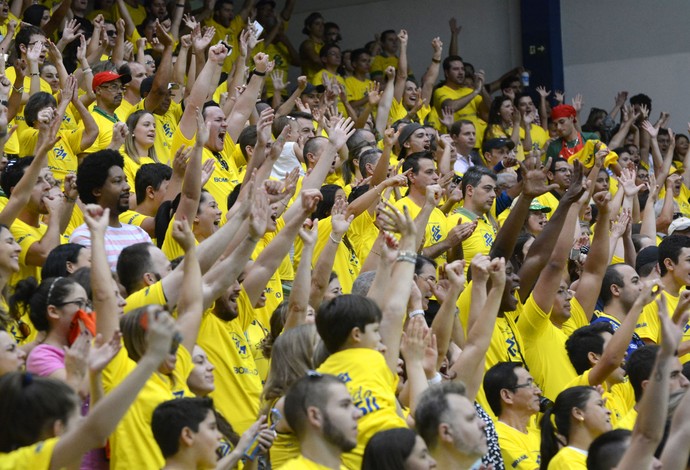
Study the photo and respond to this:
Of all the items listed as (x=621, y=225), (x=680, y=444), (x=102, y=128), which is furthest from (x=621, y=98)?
(x=680, y=444)

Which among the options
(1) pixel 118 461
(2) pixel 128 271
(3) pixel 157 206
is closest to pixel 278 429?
(1) pixel 118 461

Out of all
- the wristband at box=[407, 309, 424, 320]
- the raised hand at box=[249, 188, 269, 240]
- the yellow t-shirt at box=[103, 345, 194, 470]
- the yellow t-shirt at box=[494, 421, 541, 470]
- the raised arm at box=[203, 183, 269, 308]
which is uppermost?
the raised hand at box=[249, 188, 269, 240]

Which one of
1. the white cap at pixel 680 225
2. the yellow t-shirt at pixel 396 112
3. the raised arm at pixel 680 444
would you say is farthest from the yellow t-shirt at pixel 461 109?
the raised arm at pixel 680 444

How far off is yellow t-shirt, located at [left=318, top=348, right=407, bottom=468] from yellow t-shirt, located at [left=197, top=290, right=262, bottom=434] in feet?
2.57

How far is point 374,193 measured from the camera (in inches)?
269

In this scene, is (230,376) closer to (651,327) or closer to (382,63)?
(651,327)

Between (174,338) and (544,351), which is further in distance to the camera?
(544,351)

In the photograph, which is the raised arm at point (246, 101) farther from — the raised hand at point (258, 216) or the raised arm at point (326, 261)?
the raised hand at point (258, 216)

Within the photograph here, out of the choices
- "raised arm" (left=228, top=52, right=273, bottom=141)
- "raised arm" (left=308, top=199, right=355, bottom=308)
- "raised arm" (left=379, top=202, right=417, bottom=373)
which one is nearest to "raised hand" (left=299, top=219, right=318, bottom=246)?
"raised arm" (left=308, top=199, right=355, bottom=308)

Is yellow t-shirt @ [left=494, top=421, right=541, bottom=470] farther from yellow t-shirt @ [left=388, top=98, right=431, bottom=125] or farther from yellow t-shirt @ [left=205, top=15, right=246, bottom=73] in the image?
Answer: yellow t-shirt @ [left=205, top=15, right=246, bottom=73]

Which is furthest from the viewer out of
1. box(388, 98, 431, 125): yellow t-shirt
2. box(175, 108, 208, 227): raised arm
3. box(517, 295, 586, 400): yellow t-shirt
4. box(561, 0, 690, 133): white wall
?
box(561, 0, 690, 133): white wall

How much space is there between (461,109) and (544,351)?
21.5ft

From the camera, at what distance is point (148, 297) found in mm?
4570

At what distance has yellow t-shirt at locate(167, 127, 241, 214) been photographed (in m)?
7.16
